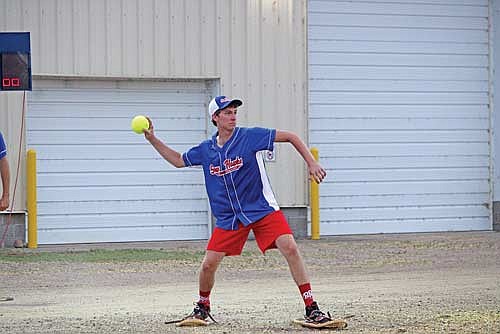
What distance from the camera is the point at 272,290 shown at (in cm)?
1280

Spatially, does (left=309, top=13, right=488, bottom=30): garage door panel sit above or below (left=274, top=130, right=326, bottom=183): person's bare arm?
above

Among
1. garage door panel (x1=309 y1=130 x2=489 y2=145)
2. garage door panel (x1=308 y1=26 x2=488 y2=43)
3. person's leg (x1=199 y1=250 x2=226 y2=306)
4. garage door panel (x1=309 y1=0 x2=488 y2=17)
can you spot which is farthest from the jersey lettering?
→ garage door panel (x1=309 y1=0 x2=488 y2=17)

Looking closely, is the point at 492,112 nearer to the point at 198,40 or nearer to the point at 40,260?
the point at 198,40

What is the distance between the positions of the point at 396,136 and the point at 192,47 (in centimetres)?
423

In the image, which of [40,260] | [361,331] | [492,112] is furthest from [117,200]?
[361,331]

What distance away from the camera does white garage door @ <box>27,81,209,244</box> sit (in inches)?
733

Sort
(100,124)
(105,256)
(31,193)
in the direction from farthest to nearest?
(100,124), (31,193), (105,256)

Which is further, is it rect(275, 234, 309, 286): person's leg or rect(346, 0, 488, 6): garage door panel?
rect(346, 0, 488, 6): garage door panel

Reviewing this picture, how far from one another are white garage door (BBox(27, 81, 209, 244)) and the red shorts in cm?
941

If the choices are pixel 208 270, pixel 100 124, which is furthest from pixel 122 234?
pixel 208 270

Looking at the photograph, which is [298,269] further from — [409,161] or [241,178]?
[409,161]

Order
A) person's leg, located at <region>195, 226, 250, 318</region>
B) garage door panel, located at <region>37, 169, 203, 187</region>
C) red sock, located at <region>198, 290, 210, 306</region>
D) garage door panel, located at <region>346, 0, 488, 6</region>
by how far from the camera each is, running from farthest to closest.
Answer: garage door panel, located at <region>346, 0, 488, 6</region> < garage door panel, located at <region>37, 169, 203, 187</region> < red sock, located at <region>198, 290, 210, 306</region> < person's leg, located at <region>195, 226, 250, 318</region>

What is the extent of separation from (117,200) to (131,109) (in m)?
1.51

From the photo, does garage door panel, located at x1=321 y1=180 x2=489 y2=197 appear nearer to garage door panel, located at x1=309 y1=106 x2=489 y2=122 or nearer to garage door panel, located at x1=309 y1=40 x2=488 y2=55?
garage door panel, located at x1=309 y1=106 x2=489 y2=122
